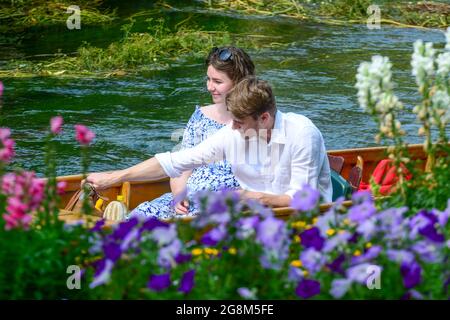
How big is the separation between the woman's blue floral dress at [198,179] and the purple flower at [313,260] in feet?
7.61

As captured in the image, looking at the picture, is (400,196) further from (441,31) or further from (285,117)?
(441,31)

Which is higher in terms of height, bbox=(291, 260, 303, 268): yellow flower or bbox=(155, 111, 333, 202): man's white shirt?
bbox=(291, 260, 303, 268): yellow flower

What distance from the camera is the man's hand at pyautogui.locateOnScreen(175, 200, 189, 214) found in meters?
5.57

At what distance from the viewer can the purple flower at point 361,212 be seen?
3314 millimetres

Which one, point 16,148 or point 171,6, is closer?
point 16,148

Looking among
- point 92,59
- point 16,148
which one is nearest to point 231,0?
point 92,59

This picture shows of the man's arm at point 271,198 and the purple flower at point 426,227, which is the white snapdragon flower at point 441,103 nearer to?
the purple flower at point 426,227

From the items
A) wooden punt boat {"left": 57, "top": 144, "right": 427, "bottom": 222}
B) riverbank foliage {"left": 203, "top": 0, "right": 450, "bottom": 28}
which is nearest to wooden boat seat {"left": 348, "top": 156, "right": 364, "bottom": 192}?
wooden punt boat {"left": 57, "top": 144, "right": 427, "bottom": 222}

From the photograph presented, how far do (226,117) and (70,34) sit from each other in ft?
25.3

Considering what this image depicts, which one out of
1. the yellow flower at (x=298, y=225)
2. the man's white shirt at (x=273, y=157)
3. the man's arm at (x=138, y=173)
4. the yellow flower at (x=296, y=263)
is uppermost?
the yellow flower at (x=298, y=225)

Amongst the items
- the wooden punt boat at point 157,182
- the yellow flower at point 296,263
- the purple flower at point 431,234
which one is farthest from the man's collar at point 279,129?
the purple flower at point 431,234

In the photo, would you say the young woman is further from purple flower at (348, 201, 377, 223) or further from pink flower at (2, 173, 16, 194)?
purple flower at (348, 201, 377, 223)

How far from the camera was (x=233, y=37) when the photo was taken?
12.7 m

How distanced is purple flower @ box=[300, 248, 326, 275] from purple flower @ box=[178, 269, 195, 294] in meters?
0.32
